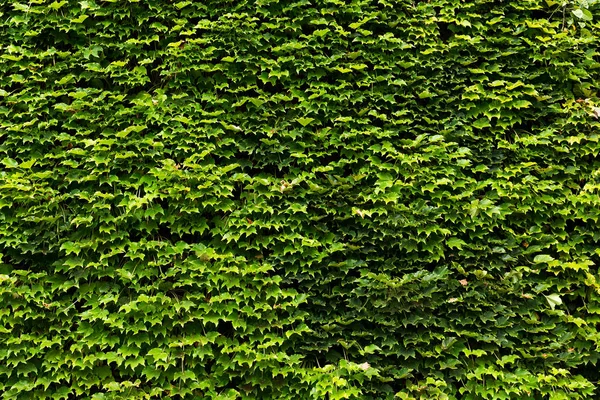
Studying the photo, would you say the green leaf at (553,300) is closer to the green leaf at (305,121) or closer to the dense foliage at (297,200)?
the dense foliage at (297,200)

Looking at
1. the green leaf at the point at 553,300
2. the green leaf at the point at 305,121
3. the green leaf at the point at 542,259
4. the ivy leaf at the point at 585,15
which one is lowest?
the green leaf at the point at 553,300

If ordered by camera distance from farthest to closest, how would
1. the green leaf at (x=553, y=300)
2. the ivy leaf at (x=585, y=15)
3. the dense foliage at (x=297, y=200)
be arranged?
the ivy leaf at (x=585, y=15) → the green leaf at (x=553, y=300) → the dense foliage at (x=297, y=200)

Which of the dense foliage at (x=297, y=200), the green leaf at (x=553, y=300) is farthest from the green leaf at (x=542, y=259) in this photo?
the green leaf at (x=553, y=300)

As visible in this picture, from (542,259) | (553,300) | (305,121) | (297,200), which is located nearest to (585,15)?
(542,259)

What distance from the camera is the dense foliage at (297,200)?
3117 mm

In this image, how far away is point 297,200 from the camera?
3342 mm

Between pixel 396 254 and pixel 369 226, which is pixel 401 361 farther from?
pixel 369 226

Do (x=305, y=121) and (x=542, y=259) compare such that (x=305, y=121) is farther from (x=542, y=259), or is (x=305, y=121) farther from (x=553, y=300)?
(x=553, y=300)

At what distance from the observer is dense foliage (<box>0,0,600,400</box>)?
312 cm

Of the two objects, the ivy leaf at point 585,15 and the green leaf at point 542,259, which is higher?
the ivy leaf at point 585,15

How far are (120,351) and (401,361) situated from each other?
72.2 inches

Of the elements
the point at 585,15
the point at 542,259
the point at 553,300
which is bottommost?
the point at 553,300

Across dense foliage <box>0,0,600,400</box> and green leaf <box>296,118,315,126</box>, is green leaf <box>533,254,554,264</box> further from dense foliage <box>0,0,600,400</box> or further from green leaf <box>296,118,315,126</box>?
green leaf <box>296,118,315,126</box>

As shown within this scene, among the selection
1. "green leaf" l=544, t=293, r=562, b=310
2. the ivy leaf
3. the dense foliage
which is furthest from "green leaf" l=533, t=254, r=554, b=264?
the ivy leaf
